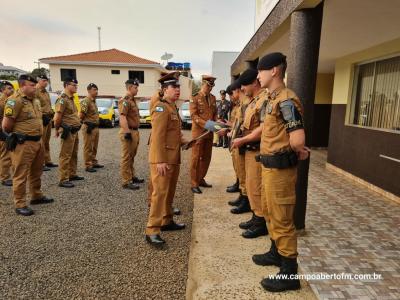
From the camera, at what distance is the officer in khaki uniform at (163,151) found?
3.25 meters

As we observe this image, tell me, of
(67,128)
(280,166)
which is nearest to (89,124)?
(67,128)

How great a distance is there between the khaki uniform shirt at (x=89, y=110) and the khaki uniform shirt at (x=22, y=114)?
2211 mm

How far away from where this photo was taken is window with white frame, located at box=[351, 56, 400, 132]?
5.43 m

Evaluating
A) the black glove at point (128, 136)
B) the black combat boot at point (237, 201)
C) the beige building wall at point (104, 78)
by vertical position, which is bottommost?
the black combat boot at point (237, 201)

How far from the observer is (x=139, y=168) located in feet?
23.7

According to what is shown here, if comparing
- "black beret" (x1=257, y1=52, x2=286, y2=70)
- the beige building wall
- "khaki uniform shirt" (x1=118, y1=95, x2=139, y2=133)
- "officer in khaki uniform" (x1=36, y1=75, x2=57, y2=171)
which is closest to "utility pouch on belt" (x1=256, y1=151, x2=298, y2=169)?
"black beret" (x1=257, y1=52, x2=286, y2=70)

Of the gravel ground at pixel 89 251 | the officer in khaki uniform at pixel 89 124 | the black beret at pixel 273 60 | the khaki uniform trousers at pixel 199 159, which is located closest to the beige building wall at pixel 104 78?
the officer in khaki uniform at pixel 89 124

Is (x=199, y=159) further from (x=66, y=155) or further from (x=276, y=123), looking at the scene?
(x=276, y=123)

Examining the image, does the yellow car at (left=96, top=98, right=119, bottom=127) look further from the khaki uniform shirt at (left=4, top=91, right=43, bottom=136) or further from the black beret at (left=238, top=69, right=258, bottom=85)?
the black beret at (left=238, top=69, right=258, bottom=85)

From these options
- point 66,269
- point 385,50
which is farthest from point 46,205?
point 385,50

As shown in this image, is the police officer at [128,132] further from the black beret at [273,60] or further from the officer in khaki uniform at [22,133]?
the black beret at [273,60]

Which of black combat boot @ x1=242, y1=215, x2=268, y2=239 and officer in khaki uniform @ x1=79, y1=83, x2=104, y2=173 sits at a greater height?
officer in khaki uniform @ x1=79, y1=83, x2=104, y2=173

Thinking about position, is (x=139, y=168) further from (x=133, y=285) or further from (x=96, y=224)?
(x=133, y=285)

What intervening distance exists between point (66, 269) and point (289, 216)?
2.14m
